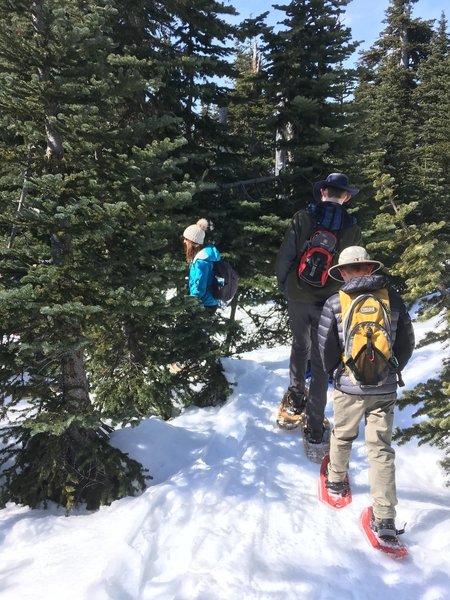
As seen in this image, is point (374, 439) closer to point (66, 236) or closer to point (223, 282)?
point (223, 282)

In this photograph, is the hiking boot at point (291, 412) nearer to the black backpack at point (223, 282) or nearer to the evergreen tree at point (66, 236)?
the black backpack at point (223, 282)

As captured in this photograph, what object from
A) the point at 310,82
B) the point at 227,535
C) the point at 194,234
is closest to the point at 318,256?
the point at 194,234

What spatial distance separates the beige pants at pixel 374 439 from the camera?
3.41m

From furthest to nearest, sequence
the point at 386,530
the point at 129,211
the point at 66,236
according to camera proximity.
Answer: the point at 129,211, the point at 66,236, the point at 386,530

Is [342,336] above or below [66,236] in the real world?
below

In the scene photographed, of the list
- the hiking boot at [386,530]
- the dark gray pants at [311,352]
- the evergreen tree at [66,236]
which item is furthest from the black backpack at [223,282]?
the hiking boot at [386,530]

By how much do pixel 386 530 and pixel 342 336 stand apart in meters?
1.65

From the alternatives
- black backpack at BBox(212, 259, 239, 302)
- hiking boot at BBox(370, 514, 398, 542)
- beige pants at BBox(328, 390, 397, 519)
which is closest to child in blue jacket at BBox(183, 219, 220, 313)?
black backpack at BBox(212, 259, 239, 302)

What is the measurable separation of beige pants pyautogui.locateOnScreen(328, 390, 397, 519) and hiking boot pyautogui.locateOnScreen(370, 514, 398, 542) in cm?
4

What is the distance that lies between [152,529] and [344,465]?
6.30ft

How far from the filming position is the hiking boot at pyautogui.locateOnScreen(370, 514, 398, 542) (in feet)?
10.7

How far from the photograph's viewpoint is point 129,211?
14.2 feet

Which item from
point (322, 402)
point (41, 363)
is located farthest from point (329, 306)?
point (41, 363)

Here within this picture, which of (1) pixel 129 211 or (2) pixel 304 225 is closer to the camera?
(1) pixel 129 211
